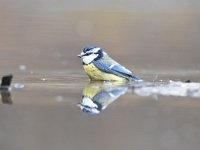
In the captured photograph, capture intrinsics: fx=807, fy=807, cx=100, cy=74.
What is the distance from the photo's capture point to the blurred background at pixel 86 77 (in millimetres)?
7172

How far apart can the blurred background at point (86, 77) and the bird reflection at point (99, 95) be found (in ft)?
0.32

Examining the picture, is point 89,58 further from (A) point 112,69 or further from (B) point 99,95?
(B) point 99,95

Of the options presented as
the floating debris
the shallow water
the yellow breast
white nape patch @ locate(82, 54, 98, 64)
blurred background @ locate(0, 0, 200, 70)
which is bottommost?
the shallow water

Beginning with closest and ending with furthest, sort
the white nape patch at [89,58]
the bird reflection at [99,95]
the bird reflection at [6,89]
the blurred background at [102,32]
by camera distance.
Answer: the bird reflection at [99,95] → the bird reflection at [6,89] → the white nape patch at [89,58] → the blurred background at [102,32]

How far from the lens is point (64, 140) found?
7.00m

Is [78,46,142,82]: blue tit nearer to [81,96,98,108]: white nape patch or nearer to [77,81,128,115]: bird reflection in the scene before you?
[77,81,128,115]: bird reflection

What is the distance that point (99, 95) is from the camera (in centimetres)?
895

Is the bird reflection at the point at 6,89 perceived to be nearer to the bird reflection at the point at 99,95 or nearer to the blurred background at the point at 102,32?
the bird reflection at the point at 99,95

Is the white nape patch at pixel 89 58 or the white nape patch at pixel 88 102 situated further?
the white nape patch at pixel 89 58

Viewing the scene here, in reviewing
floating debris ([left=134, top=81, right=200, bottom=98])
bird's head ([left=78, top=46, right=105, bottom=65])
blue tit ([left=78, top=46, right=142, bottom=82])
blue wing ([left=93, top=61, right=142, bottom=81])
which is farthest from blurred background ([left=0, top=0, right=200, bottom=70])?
floating debris ([left=134, top=81, right=200, bottom=98])

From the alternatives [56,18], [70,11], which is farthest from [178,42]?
[70,11]

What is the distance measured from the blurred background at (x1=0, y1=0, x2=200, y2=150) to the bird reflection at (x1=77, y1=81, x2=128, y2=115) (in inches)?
3.8

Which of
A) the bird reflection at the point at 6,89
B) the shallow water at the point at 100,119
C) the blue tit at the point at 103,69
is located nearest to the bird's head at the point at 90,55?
the blue tit at the point at 103,69

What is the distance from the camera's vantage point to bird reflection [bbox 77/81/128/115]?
831cm
